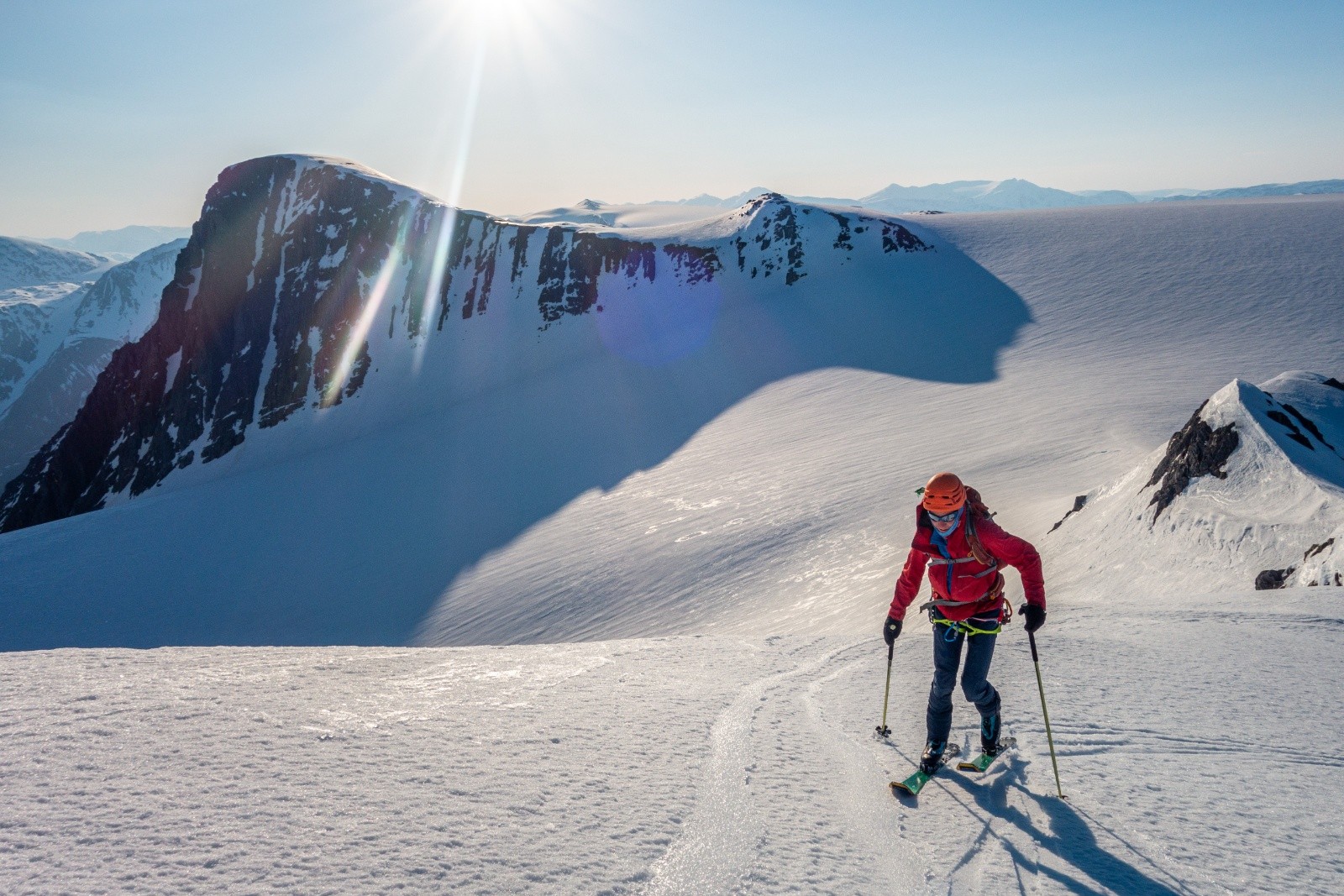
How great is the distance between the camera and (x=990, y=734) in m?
4.93

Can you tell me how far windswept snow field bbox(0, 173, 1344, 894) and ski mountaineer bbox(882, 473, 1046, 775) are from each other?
1.40 feet

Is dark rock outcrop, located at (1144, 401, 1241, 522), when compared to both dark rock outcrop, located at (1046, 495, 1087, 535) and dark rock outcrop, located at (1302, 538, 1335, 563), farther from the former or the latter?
dark rock outcrop, located at (1302, 538, 1335, 563)

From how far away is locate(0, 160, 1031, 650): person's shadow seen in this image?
26797 millimetres

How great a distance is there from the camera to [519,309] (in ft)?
187

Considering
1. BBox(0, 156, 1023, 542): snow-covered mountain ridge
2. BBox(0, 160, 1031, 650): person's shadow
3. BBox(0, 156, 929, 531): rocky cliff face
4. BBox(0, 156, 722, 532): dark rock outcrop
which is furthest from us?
BBox(0, 156, 722, 532): dark rock outcrop

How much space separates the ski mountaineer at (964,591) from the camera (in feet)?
15.4

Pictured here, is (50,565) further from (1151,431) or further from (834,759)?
(1151,431)

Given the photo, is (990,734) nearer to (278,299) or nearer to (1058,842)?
(1058,842)

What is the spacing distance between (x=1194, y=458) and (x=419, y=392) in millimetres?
51429

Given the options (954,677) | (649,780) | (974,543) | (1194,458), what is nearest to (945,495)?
(974,543)

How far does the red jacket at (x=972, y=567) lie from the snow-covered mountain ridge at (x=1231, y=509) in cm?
641

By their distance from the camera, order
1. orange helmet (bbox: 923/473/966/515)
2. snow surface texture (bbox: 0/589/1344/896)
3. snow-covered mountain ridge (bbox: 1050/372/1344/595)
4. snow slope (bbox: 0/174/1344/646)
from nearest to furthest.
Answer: snow surface texture (bbox: 0/589/1344/896) < orange helmet (bbox: 923/473/966/515) < snow-covered mountain ridge (bbox: 1050/372/1344/595) < snow slope (bbox: 0/174/1344/646)

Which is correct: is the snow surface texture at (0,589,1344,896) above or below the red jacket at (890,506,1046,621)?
below

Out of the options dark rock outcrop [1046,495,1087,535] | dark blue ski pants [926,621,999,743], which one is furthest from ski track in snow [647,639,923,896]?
dark rock outcrop [1046,495,1087,535]
